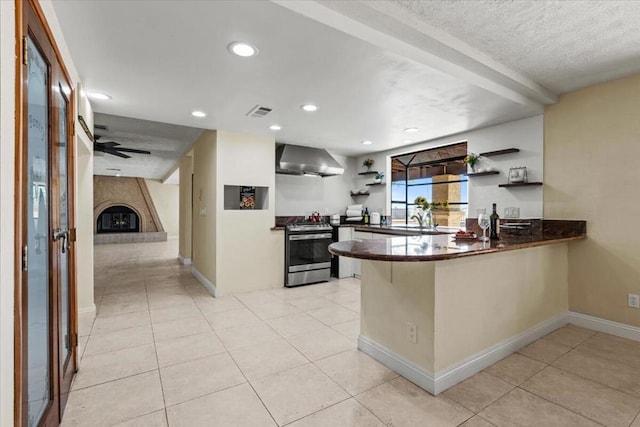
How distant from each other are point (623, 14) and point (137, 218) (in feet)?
45.3

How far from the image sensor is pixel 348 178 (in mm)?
6199

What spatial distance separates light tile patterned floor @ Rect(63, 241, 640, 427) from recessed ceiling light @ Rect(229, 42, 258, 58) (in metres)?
2.28

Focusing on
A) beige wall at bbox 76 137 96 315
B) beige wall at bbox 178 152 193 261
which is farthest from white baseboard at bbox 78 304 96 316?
beige wall at bbox 178 152 193 261

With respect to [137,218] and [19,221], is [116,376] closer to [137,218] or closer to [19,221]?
[19,221]

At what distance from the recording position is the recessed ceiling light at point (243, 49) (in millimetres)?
2049

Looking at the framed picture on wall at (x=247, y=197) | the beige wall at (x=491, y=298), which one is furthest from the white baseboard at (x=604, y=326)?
the framed picture on wall at (x=247, y=197)

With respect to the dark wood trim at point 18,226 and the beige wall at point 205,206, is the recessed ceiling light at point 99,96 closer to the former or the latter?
the beige wall at point 205,206

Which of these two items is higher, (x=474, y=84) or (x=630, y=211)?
(x=474, y=84)

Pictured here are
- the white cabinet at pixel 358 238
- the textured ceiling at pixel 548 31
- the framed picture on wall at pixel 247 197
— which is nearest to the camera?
the textured ceiling at pixel 548 31

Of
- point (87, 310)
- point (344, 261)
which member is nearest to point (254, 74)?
point (87, 310)

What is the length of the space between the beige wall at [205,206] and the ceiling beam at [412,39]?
2.88 meters

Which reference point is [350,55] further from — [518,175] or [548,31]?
[518,175]

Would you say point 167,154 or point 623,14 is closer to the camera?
point 623,14

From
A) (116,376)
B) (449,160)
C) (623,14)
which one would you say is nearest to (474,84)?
(623,14)
